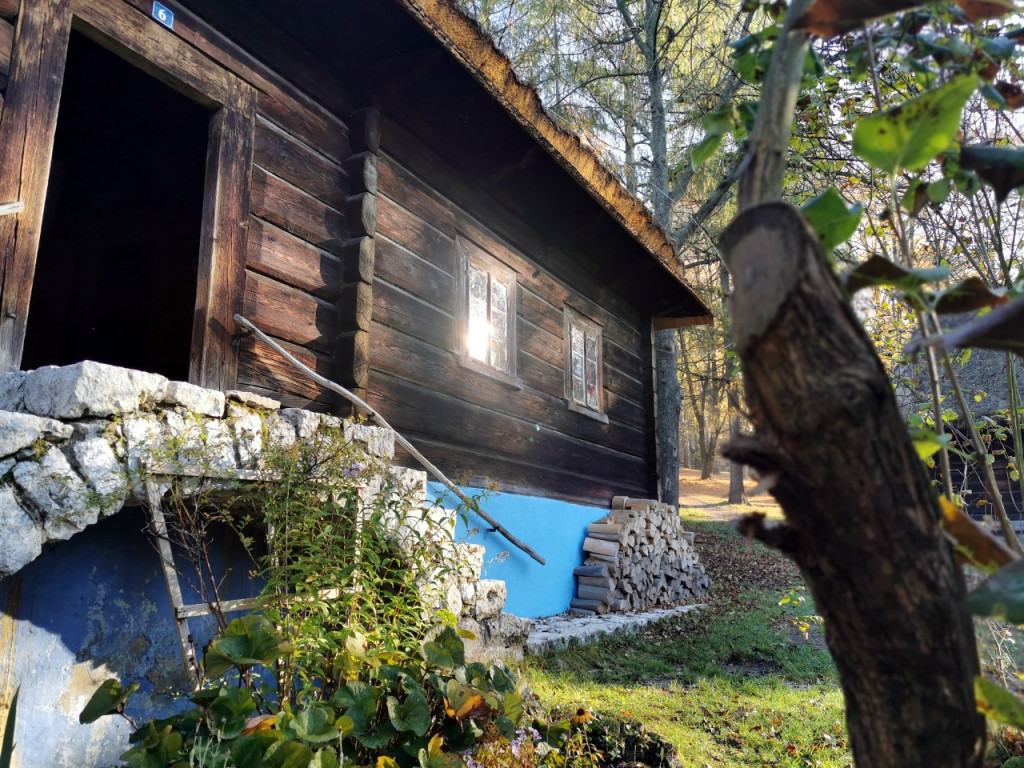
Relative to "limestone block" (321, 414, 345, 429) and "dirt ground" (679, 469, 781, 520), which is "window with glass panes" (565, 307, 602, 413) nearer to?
"limestone block" (321, 414, 345, 429)

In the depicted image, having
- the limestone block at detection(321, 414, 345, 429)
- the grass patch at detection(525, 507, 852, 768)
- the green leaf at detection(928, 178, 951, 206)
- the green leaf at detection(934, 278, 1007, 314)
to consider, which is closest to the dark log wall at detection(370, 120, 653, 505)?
the limestone block at detection(321, 414, 345, 429)

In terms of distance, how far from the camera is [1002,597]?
739 mm

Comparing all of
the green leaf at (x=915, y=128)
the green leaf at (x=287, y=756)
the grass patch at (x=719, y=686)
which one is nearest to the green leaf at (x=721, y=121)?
the green leaf at (x=915, y=128)

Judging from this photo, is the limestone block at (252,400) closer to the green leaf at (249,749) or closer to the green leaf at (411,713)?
the green leaf at (411,713)

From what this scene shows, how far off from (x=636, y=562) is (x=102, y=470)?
19.8 feet

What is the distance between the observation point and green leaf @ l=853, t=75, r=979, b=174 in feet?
2.77

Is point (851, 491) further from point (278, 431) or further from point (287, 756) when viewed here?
point (278, 431)

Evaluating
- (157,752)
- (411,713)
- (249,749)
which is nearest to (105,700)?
(157,752)

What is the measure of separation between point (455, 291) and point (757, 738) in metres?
3.69

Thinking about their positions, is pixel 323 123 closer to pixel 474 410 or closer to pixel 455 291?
pixel 455 291

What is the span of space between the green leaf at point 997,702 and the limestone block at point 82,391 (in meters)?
2.75

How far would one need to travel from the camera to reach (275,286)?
4258 millimetres

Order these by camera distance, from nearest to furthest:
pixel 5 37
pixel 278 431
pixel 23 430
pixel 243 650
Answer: pixel 243 650, pixel 23 430, pixel 5 37, pixel 278 431

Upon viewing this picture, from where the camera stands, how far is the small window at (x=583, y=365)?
7.50m
